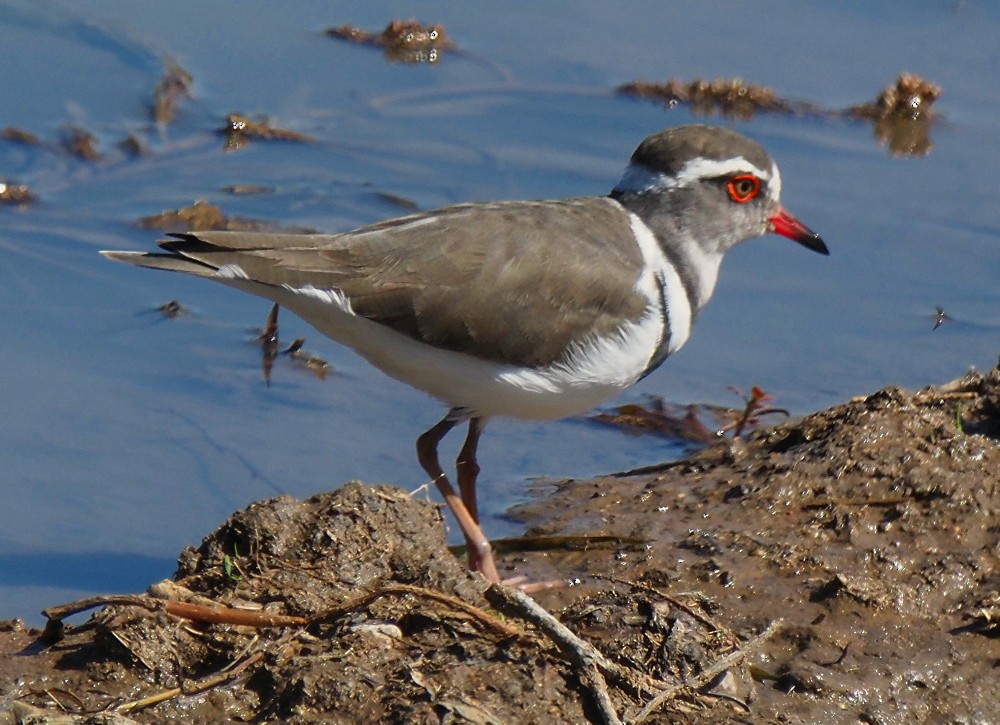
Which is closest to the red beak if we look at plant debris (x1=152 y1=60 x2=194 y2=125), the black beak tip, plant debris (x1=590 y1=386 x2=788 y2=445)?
the black beak tip

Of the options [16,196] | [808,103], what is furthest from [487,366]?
[808,103]

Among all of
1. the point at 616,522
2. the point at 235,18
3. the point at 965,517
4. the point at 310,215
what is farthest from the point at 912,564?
the point at 235,18

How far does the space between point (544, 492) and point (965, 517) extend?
2122mm

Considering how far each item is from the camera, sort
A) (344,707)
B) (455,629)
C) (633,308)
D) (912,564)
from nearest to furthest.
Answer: (344,707)
(455,629)
(912,564)
(633,308)

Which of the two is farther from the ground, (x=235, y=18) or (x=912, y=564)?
(x=235, y=18)

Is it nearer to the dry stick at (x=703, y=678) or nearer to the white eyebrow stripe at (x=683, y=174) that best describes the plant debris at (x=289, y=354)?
the white eyebrow stripe at (x=683, y=174)

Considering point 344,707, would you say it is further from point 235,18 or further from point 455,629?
point 235,18

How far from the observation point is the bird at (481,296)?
6.46 m

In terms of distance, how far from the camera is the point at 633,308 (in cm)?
675

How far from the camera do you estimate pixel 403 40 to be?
12109mm

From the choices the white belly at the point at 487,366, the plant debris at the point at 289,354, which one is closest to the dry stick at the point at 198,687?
the white belly at the point at 487,366

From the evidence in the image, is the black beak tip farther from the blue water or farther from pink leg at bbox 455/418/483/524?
pink leg at bbox 455/418/483/524

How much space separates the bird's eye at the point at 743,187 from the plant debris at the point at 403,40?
5.12 meters

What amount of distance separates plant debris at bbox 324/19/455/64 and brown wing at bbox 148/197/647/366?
5.65 metres
